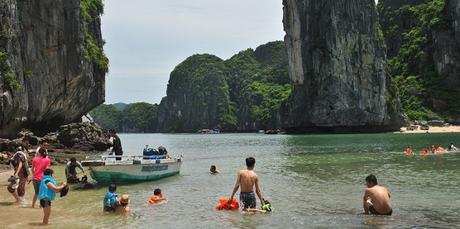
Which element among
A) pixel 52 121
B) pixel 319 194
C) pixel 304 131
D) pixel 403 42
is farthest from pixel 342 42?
pixel 319 194

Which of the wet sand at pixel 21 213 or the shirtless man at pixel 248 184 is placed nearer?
the wet sand at pixel 21 213

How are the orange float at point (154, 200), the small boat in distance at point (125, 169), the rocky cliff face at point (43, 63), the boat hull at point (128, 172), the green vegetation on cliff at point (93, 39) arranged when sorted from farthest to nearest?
the green vegetation on cliff at point (93, 39), the rocky cliff face at point (43, 63), the boat hull at point (128, 172), the small boat in distance at point (125, 169), the orange float at point (154, 200)

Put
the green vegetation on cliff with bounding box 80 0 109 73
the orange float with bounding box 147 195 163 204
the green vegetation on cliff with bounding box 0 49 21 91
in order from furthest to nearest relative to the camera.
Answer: the green vegetation on cliff with bounding box 80 0 109 73, the green vegetation on cliff with bounding box 0 49 21 91, the orange float with bounding box 147 195 163 204

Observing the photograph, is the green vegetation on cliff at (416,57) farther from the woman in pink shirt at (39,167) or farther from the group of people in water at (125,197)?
the woman in pink shirt at (39,167)

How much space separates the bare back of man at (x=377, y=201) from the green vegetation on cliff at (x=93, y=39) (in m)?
45.3

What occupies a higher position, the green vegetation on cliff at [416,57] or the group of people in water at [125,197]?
the green vegetation on cliff at [416,57]

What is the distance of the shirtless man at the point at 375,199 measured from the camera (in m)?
14.0

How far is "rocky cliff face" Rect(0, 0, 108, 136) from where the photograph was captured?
36875mm

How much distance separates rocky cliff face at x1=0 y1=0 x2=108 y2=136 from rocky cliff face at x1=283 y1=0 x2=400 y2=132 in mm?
65616

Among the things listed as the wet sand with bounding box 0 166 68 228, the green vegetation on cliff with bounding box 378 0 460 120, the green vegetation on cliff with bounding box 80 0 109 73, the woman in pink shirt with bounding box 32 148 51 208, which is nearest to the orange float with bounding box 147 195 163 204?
the wet sand with bounding box 0 166 68 228

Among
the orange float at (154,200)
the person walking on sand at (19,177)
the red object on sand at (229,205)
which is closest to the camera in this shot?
the red object on sand at (229,205)

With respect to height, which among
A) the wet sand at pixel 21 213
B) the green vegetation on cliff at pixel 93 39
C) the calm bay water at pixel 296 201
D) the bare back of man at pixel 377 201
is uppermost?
the green vegetation on cliff at pixel 93 39

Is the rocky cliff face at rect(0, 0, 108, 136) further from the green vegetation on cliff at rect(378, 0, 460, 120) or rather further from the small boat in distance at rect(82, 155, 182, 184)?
the green vegetation on cliff at rect(378, 0, 460, 120)

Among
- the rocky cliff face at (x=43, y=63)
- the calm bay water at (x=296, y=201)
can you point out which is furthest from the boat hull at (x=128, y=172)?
the rocky cliff face at (x=43, y=63)
